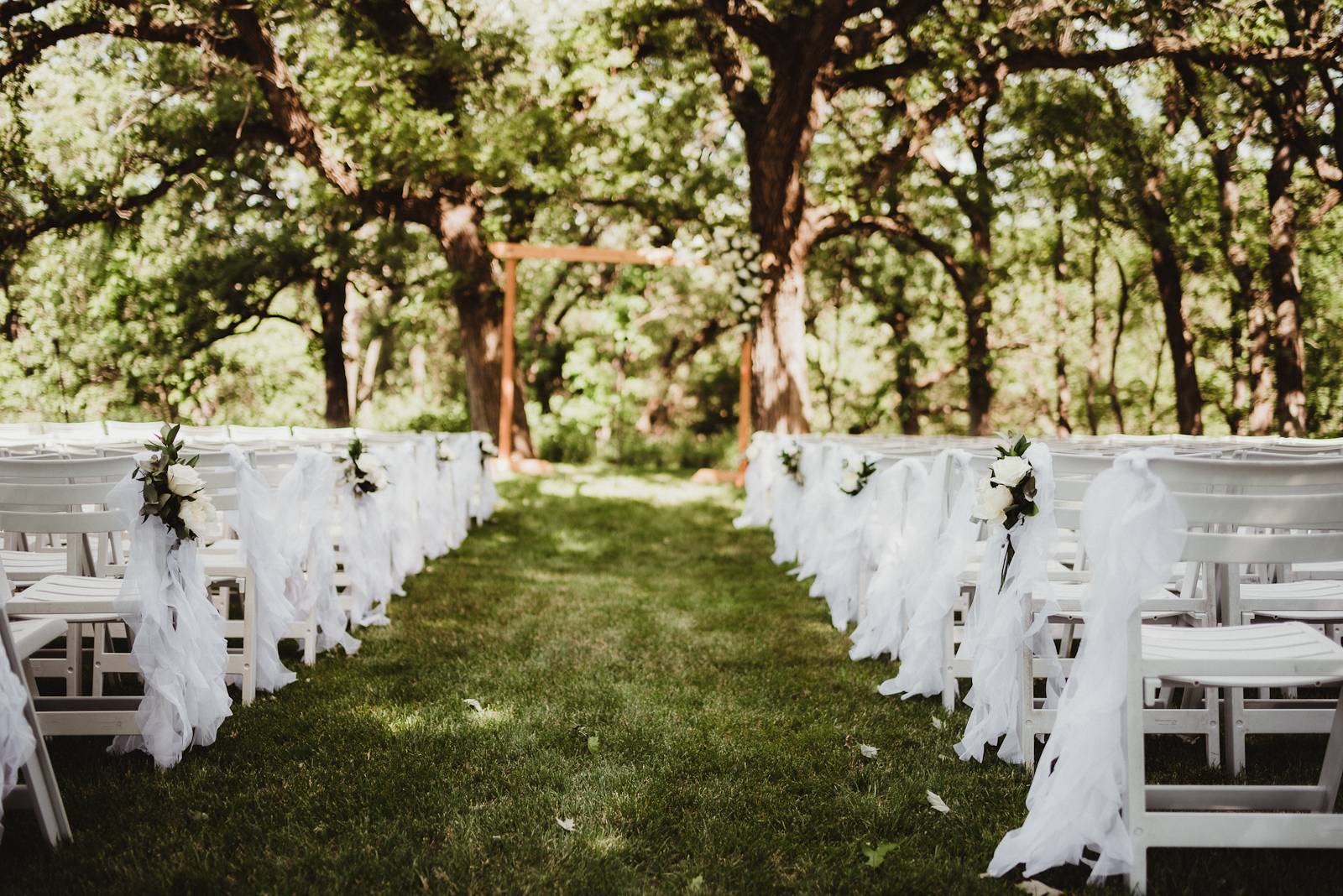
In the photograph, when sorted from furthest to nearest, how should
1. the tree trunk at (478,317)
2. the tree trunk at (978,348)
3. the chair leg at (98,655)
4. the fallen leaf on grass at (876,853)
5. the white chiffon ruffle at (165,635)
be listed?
the tree trunk at (978,348) < the tree trunk at (478,317) < the chair leg at (98,655) < the white chiffon ruffle at (165,635) < the fallen leaf on grass at (876,853)

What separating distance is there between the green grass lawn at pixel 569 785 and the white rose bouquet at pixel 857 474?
3.17 feet

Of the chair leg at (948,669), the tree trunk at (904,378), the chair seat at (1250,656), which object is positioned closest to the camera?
the chair seat at (1250,656)

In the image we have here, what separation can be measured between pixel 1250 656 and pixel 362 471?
15.1ft

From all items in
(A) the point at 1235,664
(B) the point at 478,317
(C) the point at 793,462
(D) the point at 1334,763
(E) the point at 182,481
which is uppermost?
(B) the point at 478,317

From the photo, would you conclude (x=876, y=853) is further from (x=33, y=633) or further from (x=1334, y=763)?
(x=33, y=633)

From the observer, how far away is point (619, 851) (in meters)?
2.74

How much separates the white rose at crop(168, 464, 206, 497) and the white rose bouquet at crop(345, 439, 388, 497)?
220cm

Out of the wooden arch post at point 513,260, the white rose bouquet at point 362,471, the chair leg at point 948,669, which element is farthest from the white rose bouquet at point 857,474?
the wooden arch post at point 513,260

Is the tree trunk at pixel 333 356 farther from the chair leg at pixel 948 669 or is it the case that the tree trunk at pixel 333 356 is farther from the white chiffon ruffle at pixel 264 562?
the chair leg at pixel 948 669

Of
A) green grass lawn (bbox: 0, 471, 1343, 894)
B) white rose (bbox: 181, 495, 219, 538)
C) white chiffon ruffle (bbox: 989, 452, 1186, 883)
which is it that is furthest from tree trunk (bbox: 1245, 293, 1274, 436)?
white rose (bbox: 181, 495, 219, 538)

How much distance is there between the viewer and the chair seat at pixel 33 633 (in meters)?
2.57

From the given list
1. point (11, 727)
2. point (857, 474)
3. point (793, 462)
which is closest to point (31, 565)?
point (11, 727)

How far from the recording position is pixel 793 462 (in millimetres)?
8148

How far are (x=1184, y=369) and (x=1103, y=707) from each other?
15.5 metres
